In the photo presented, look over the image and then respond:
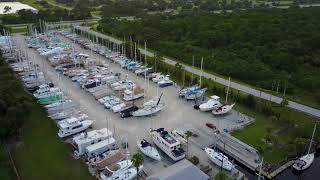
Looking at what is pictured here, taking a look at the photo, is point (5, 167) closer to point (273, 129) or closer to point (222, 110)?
point (222, 110)

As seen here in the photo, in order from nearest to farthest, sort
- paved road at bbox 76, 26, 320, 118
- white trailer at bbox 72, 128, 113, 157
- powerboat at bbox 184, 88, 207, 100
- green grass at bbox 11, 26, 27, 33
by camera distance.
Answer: white trailer at bbox 72, 128, 113, 157 → paved road at bbox 76, 26, 320, 118 → powerboat at bbox 184, 88, 207, 100 → green grass at bbox 11, 26, 27, 33

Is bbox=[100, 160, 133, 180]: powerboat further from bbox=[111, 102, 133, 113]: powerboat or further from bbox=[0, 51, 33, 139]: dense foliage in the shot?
bbox=[0, 51, 33, 139]: dense foliage

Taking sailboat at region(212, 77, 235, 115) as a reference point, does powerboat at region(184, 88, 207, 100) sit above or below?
above

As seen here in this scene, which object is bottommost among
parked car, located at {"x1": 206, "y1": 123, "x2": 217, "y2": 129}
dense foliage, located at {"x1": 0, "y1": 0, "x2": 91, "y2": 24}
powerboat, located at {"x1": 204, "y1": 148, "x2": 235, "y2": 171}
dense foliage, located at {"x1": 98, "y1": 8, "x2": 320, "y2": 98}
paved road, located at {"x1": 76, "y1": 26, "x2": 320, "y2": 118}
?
powerboat, located at {"x1": 204, "y1": 148, "x2": 235, "y2": 171}

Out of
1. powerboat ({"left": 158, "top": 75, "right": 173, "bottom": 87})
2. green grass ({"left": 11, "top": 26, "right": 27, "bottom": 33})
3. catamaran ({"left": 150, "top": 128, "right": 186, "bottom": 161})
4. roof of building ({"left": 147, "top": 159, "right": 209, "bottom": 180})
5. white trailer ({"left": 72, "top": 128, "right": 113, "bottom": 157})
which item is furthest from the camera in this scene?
green grass ({"left": 11, "top": 26, "right": 27, "bottom": 33})

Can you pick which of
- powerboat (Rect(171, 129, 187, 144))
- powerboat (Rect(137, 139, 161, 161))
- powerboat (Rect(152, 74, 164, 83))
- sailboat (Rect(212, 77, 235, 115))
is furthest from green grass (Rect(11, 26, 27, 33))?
powerboat (Rect(137, 139, 161, 161))

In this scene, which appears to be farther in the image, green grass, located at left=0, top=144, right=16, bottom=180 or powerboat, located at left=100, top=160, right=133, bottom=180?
green grass, located at left=0, top=144, right=16, bottom=180
